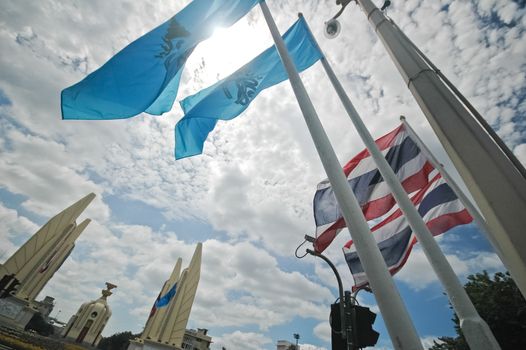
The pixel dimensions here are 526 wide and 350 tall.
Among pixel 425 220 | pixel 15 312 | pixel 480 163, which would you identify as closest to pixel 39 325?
pixel 15 312

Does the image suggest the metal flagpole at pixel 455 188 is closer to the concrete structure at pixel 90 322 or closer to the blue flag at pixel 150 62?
the blue flag at pixel 150 62

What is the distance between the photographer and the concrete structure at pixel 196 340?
201 ft

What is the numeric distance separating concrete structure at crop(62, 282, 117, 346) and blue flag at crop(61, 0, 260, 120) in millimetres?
41085

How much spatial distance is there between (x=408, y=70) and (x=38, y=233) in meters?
25.6

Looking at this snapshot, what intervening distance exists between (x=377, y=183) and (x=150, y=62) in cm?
692

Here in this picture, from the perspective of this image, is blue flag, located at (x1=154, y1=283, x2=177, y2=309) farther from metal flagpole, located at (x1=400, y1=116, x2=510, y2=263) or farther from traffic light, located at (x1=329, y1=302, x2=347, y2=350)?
metal flagpole, located at (x1=400, y1=116, x2=510, y2=263)

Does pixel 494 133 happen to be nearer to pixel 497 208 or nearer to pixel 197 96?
pixel 497 208

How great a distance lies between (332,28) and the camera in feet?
21.9

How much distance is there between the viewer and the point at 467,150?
1.90 metres

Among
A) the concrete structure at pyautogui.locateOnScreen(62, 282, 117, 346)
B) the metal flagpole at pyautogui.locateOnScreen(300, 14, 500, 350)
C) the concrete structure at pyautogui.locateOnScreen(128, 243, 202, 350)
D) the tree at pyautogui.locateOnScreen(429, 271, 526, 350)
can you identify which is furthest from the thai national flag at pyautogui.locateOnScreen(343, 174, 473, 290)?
the concrete structure at pyautogui.locateOnScreen(62, 282, 117, 346)

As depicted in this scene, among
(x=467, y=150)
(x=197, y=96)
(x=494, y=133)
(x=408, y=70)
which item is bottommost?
(x=467, y=150)

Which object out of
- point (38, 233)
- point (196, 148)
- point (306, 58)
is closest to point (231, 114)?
point (196, 148)

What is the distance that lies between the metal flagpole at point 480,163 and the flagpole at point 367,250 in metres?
0.92

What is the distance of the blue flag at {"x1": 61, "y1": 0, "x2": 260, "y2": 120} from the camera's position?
585cm
